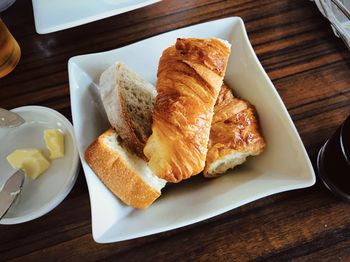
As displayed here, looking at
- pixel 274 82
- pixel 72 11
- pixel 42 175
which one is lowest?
pixel 42 175

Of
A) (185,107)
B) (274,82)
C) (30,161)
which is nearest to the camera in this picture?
(185,107)

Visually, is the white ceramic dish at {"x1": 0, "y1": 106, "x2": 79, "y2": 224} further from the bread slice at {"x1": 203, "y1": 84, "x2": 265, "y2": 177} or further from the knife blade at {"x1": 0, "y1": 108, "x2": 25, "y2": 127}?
the bread slice at {"x1": 203, "y1": 84, "x2": 265, "y2": 177}

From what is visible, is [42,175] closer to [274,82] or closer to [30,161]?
[30,161]

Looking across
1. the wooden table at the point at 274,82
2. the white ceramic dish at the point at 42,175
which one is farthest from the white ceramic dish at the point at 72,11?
the white ceramic dish at the point at 42,175

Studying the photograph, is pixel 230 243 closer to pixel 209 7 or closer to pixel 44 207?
pixel 44 207

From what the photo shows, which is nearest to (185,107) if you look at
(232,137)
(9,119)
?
(232,137)

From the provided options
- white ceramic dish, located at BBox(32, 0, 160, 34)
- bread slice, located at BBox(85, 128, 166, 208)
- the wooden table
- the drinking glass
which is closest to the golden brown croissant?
bread slice, located at BBox(85, 128, 166, 208)

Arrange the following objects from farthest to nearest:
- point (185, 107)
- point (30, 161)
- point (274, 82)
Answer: point (274, 82), point (30, 161), point (185, 107)
